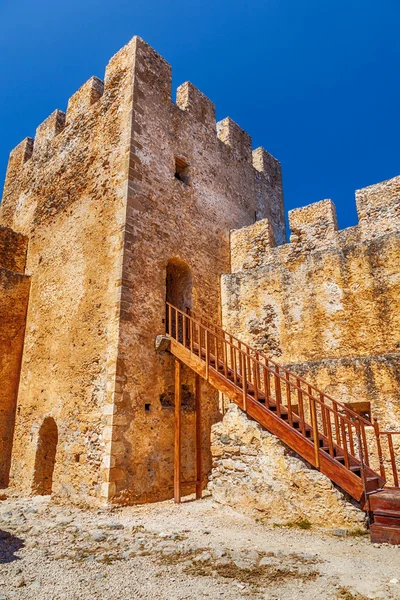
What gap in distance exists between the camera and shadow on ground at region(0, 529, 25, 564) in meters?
4.87

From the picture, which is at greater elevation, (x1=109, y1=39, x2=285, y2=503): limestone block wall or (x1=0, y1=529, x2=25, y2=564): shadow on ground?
(x1=109, y1=39, x2=285, y2=503): limestone block wall

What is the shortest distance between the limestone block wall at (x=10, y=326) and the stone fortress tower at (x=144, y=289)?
29 millimetres

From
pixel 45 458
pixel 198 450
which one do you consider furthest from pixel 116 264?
pixel 45 458

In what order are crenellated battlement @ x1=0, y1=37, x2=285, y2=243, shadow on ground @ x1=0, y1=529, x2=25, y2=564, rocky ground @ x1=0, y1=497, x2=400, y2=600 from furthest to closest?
crenellated battlement @ x1=0, y1=37, x2=285, y2=243 → shadow on ground @ x1=0, y1=529, x2=25, y2=564 → rocky ground @ x1=0, y1=497, x2=400, y2=600

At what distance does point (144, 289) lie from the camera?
878cm

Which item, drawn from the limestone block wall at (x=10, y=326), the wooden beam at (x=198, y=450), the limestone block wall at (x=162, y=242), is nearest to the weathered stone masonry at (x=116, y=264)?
the limestone block wall at (x=162, y=242)

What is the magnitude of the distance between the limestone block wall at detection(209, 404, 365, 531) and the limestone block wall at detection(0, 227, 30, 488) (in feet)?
18.0

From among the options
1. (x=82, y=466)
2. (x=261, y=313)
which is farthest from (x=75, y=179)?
(x=82, y=466)

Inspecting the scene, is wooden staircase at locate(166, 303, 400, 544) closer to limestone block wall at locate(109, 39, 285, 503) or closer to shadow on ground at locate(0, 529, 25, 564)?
limestone block wall at locate(109, 39, 285, 503)

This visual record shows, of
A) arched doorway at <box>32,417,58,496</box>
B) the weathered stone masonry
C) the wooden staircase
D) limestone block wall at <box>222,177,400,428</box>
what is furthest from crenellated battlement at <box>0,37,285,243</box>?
arched doorway at <box>32,417,58,496</box>

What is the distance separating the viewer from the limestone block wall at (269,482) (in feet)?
18.8

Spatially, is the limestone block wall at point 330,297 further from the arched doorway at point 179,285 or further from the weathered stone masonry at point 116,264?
the arched doorway at point 179,285

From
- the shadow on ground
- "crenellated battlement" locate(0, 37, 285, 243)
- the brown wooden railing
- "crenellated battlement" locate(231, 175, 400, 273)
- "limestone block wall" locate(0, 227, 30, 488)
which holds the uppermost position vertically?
"crenellated battlement" locate(0, 37, 285, 243)

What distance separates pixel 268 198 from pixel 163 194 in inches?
247
